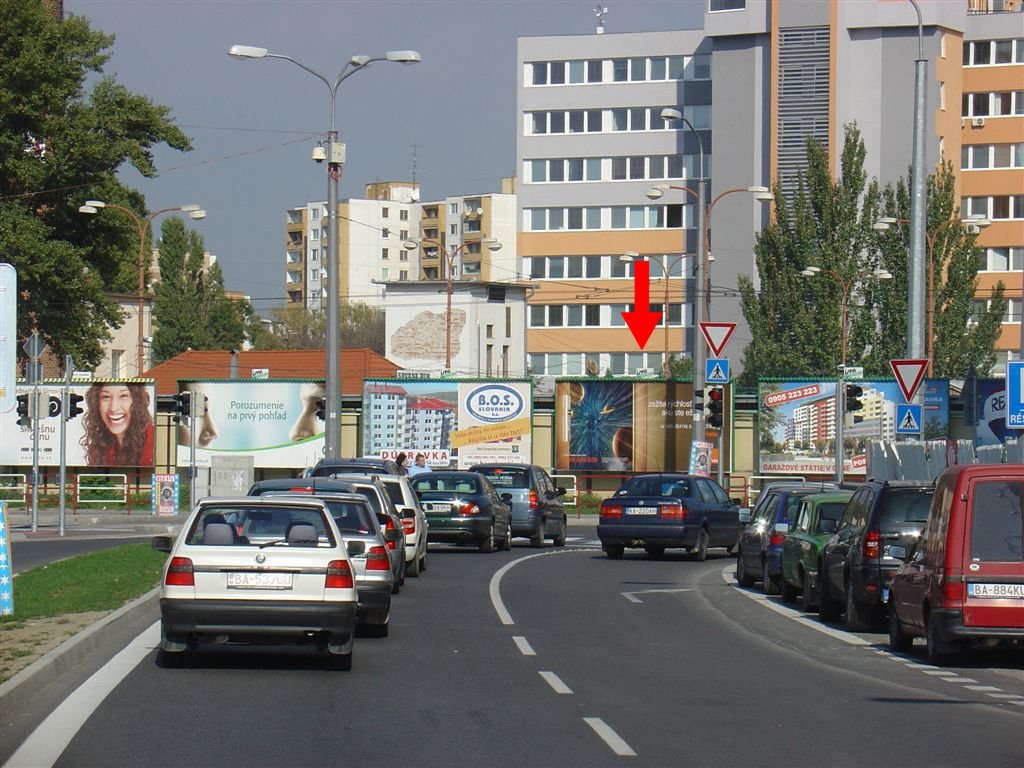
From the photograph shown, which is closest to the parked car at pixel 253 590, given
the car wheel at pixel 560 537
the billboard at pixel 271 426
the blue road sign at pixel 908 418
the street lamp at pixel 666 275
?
the blue road sign at pixel 908 418

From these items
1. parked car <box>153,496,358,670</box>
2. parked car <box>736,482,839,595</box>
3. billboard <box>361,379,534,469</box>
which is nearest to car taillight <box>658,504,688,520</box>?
parked car <box>736,482,839,595</box>

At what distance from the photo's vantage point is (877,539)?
58.3 feet

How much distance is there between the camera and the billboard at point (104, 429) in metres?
53.4

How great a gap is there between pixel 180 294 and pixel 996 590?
97680 millimetres

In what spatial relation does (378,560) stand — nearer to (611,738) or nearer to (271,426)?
(611,738)

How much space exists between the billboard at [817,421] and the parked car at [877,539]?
3484 cm

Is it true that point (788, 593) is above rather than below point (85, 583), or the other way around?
below

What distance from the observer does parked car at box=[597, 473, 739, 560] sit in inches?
1216

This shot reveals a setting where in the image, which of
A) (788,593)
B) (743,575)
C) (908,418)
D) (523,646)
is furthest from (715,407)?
(523,646)

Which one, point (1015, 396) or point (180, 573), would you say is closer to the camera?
point (180, 573)

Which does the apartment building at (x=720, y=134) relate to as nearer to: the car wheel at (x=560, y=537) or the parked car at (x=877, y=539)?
the car wheel at (x=560, y=537)

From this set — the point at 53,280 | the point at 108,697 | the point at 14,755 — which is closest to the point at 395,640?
the point at 108,697

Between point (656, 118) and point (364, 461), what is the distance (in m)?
67.3

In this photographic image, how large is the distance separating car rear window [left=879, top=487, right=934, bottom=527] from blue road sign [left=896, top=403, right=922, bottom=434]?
10815 mm
